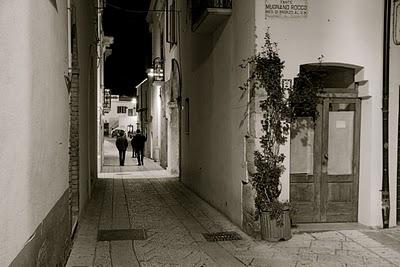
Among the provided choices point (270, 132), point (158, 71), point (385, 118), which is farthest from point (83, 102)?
point (158, 71)

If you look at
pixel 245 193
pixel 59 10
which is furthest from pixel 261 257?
pixel 59 10

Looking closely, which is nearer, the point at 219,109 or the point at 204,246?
the point at 204,246

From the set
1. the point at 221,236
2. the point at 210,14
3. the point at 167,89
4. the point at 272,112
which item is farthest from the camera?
the point at 167,89

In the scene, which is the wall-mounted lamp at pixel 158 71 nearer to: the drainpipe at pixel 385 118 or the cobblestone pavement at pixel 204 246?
the cobblestone pavement at pixel 204 246

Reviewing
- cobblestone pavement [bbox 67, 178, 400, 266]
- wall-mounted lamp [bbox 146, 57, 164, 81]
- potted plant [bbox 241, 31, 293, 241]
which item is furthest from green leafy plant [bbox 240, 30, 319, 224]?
wall-mounted lamp [bbox 146, 57, 164, 81]

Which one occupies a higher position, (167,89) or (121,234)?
(167,89)

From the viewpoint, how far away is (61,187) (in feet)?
19.3

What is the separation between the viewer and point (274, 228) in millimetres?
7402

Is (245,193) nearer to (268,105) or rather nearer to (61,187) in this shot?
(268,105)

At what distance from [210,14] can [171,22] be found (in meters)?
9.57

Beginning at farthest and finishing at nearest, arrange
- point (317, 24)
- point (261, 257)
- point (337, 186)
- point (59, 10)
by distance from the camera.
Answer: point (337, 186), point (317, 24), point (261, 257), point (59, 10)

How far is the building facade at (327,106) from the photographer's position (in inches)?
312

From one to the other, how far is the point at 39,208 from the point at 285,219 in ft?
14.3

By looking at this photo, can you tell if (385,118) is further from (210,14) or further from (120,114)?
(120,114)
